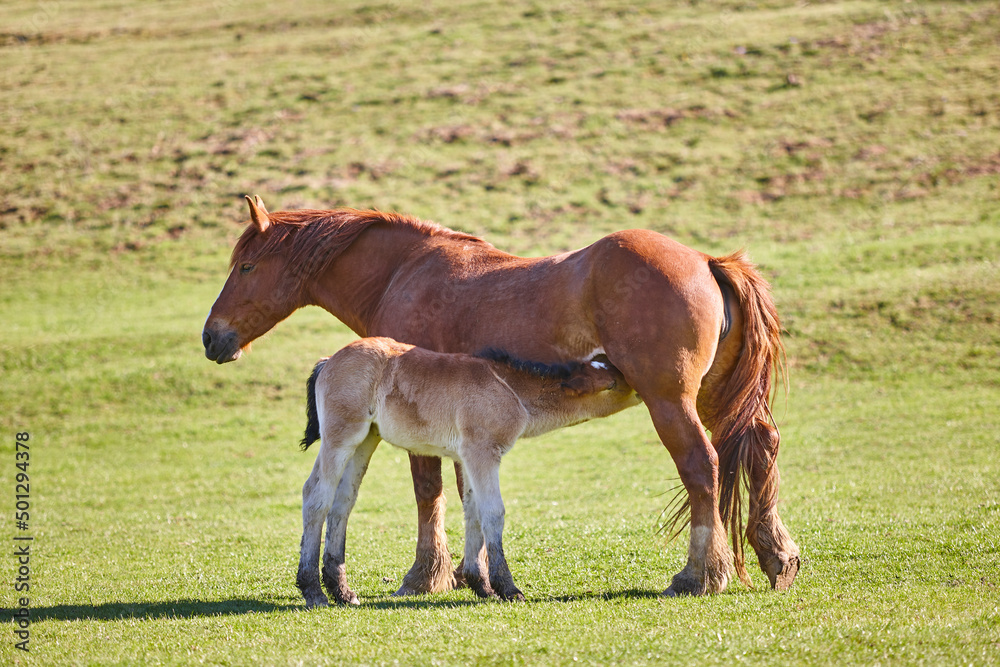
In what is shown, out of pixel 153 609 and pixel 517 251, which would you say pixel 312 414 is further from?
pixel 517 251

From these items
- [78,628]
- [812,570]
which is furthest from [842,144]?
[78,628]

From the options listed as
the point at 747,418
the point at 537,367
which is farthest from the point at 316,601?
the point at 747,418

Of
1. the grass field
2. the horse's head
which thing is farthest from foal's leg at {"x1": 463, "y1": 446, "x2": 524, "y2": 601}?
the horse's head

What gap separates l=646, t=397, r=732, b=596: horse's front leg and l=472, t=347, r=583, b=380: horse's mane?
68 centimetres

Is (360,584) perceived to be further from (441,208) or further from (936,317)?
(441,208)

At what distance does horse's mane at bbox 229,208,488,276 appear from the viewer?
29.0 feet

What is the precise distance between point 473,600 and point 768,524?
97.0 inches

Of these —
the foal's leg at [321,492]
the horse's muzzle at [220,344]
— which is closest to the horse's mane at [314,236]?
the horse's muzzle at [220,344]

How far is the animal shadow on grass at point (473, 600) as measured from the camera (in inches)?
262

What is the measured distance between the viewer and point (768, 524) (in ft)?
23.0

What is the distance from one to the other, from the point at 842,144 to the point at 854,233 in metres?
6.69

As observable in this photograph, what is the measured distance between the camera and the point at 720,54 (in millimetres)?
37094

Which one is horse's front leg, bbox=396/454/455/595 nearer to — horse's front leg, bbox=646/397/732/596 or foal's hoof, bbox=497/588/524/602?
foal's hoof, bbox=497/588/524/602

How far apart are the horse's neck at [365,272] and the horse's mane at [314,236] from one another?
70 mm
